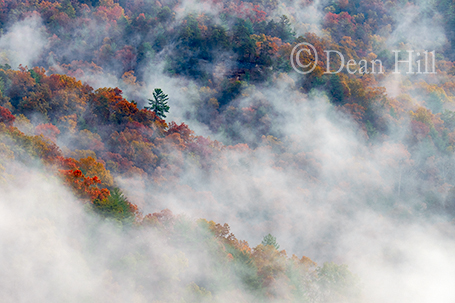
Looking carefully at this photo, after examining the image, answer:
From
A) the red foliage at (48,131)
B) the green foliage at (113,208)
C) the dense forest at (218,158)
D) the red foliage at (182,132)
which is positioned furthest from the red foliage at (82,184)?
the red foliage at (182,132)

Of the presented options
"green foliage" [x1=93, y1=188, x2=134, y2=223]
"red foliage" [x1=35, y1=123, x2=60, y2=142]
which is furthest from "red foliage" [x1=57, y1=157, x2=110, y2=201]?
"red foliage" [x1=35, y1=123, x2=60, y2=142]

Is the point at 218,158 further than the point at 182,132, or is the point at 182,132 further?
the point at 218,158

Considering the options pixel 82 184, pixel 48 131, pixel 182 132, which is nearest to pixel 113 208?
pixel 82 184

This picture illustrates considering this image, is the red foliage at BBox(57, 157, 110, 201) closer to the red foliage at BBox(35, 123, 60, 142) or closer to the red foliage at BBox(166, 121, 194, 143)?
the red foliage at BBox(35, 123, 60, 142)

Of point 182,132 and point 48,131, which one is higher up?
point 182,132

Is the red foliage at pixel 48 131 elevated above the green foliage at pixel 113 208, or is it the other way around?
the red foliage at pixel 48 131

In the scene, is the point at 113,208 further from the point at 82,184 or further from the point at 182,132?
the point at 182,132

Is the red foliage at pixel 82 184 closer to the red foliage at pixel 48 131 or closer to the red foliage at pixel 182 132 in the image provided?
A: the red foliage at pixel 48 131

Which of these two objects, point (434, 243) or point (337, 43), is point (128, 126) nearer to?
point (434, 243)
